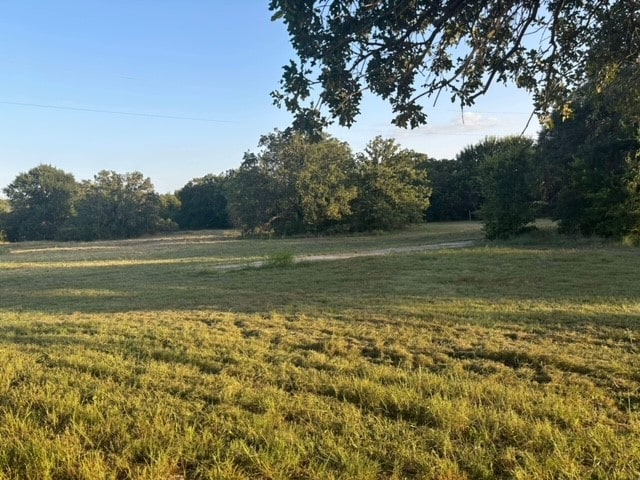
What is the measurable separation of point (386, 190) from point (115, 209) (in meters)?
32.9

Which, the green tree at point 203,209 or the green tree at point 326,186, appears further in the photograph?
the green tree at point 203,209

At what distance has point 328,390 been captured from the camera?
358 centimetres

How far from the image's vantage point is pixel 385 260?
15234mm

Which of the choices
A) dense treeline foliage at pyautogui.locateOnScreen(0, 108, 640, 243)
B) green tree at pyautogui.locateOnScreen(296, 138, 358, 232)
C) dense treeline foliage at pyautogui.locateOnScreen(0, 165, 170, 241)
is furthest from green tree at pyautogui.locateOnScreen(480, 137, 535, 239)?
dense treeline foliage at pyautogui.locateOnScreen(0, 165, 170, 241)

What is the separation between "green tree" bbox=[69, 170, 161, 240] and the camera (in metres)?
54.6

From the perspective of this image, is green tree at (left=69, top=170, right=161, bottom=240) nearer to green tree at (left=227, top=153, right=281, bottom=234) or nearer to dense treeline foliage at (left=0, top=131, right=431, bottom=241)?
dense treeline foliage at (left=0, top=131, right=431, bottom=241)

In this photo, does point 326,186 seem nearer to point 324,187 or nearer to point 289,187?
point 324,187

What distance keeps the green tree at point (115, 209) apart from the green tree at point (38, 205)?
5708 mm

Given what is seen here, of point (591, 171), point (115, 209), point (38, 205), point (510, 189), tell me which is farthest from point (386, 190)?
point (38, 205)

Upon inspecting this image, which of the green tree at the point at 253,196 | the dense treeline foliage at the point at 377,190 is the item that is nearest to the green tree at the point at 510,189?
the dense treeline foliage at the point at 377,190

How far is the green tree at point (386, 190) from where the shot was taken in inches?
1543

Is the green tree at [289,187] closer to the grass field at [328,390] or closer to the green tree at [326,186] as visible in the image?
the green tree at [326,186]

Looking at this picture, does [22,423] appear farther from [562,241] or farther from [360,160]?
[360,160]

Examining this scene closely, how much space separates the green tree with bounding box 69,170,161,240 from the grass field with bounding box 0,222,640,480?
4940cm
